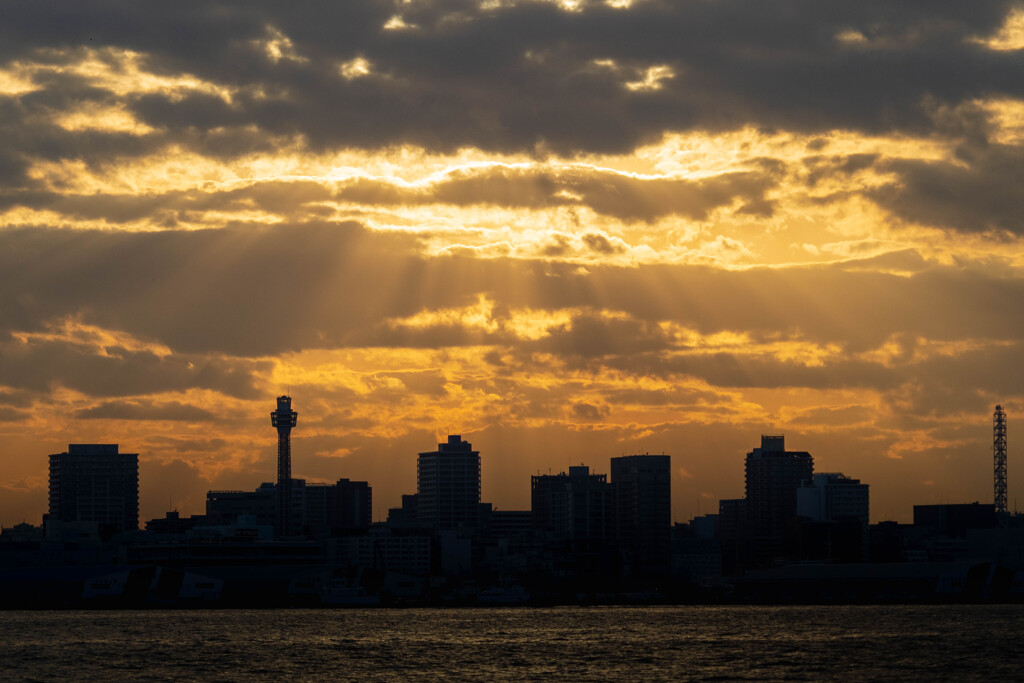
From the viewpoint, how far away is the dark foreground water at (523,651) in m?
121

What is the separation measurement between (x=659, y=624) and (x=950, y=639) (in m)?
46.6

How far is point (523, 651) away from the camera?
474ft

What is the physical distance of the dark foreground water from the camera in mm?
120812

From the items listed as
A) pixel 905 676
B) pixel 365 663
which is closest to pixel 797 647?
pixel 905 676

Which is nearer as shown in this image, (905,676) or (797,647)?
(905,676)

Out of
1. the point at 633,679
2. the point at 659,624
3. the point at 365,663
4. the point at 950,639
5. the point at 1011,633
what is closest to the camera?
the point at 633,679

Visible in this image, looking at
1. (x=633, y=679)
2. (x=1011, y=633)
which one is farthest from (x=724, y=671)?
(x=1011, y=633)

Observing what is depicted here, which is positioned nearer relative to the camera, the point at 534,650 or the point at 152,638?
the point at 534,650

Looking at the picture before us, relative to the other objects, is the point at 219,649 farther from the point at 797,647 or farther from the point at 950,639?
the point at 950,639

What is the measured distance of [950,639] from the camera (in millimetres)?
158250

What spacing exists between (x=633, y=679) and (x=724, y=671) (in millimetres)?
9903

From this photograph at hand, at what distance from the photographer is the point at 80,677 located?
391 feet

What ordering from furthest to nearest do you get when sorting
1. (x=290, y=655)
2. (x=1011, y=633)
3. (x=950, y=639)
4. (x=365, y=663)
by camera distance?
(x=1011, y=633) < (x=950, y=639) < (x=290, y=655) < (x=365, y=663)

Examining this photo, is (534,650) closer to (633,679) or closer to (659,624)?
(633,679)
